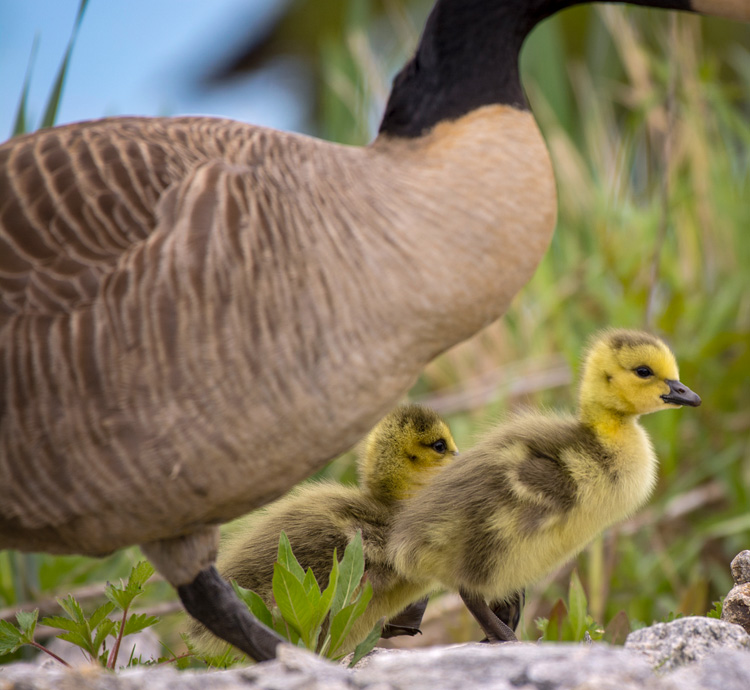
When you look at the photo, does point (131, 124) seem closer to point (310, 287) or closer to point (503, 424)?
point (310, 287)

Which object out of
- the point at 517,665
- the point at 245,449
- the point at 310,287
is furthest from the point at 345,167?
the point at 517,665

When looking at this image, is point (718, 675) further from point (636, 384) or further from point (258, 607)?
point (636, 384)

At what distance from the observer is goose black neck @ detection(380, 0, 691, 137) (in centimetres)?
234

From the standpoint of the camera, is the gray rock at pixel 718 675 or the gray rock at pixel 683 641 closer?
the gray rock at pixel 718 675

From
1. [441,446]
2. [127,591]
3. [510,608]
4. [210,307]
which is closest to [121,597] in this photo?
[127,591]

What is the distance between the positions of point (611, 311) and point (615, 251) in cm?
59

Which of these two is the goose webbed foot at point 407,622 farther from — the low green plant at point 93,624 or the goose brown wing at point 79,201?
the goose brown wing at point 79,201

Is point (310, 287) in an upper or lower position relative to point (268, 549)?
upper

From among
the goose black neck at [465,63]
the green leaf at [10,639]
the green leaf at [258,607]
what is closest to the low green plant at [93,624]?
the green leaf at [10,639]

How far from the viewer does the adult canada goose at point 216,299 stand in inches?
78.5

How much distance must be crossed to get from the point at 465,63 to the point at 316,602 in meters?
1.30

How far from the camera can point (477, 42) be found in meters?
2.37

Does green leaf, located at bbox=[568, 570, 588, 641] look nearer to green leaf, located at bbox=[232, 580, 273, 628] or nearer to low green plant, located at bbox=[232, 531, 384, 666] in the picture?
low green plant, located at bbox=[232, 531, 384, 666]

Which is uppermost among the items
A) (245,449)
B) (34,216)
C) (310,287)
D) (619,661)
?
(34,216)
